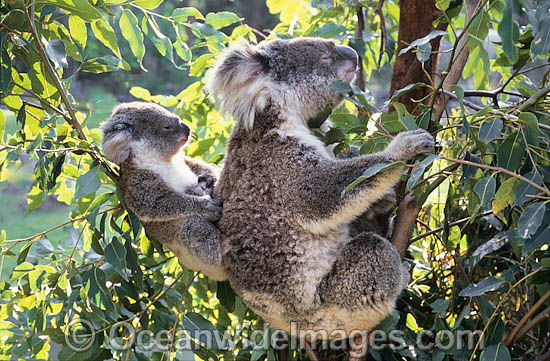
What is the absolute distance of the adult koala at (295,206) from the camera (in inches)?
66.9

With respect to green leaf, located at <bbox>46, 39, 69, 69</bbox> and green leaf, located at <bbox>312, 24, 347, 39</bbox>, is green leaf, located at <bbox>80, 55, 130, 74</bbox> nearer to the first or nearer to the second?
green leaf, located at <bbox>46, 39, 69, 69</bbox>

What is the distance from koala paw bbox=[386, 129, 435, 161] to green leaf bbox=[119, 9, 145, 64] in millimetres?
947

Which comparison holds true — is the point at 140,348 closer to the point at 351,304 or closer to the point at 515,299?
the point at 351,304

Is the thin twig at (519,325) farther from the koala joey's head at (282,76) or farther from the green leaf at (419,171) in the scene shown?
the koala joey's head at (282,76)

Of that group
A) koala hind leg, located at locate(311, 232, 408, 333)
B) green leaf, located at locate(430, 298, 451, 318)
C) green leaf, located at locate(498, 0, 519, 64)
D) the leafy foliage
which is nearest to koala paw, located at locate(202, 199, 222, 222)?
the leafy foliage

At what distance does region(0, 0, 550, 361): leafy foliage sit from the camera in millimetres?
1376

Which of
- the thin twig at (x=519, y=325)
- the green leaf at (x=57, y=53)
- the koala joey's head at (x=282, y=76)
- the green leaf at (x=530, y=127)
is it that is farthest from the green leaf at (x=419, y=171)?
the green leaf at (x=57, y=53)

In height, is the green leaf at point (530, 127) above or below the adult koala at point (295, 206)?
above

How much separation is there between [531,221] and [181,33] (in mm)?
1558

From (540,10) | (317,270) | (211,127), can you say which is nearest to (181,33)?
(211,127)

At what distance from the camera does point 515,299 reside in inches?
74.0

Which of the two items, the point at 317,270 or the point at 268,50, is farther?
the point at 268,50

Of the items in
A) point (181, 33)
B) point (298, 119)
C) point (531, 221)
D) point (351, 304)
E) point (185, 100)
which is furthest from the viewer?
point (185, 100)
